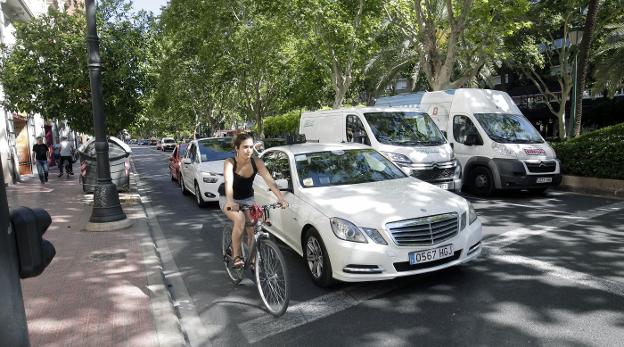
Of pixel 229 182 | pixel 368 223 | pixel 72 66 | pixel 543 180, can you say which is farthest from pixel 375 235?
pixel 72 66

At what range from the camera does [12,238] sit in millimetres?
1911

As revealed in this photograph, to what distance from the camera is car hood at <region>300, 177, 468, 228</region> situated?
4.58 metres

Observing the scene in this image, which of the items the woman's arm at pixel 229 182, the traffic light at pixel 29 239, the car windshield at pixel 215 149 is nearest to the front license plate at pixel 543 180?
the car windshield at pixel 215 149

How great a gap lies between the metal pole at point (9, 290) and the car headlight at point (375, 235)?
3086 mm

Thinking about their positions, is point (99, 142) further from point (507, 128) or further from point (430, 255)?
point (507, 128)

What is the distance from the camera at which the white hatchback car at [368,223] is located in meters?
4.45

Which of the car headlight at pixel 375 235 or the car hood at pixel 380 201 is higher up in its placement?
the car hood at pixel 380 201

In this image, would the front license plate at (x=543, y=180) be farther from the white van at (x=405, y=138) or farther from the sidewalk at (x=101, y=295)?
the sidewalk at (x=101, y=295)

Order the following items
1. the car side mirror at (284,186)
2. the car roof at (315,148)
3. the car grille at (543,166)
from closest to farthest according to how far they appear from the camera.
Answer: the car side mirror at (284,186)
the car roof at (315,148)
the car grille at (543,166)

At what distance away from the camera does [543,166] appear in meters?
10.1

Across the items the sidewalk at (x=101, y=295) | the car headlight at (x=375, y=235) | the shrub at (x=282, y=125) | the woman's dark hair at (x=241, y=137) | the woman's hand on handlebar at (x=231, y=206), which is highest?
the shrub at (x=282, y=125)

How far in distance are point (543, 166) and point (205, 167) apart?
7367mm

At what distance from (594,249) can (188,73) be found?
96.8 feet

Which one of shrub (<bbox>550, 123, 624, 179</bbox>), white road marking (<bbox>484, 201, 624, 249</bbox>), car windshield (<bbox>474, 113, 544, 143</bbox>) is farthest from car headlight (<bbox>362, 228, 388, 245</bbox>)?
shrub (<bbox>550, 123, 624, 179</bbox>)
